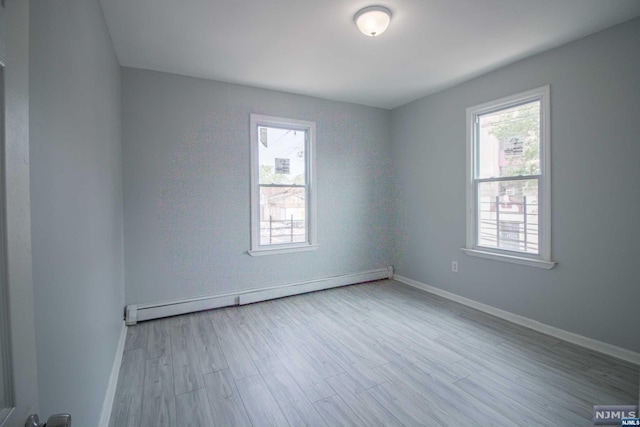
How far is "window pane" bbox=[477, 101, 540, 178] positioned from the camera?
299 cm

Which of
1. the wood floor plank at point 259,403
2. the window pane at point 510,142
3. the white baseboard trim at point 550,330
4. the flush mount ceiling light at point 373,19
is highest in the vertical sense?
the flush mount ceiling light at point 373,19

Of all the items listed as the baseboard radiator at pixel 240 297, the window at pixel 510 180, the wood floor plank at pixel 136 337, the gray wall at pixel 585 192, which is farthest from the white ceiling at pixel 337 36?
the wood floor plank at pixel 136 337

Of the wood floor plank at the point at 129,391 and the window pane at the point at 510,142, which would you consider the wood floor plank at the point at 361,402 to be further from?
the window pane at the point at 510,142

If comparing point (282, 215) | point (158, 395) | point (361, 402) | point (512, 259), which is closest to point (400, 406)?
point (361, 402)

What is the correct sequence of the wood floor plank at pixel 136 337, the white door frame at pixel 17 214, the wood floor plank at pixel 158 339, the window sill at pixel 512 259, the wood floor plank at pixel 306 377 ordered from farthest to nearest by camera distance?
the window sill at pixel 512 259 < the wood floor plank at pixel 136 337 < the wood floor plank at pixel 158 339 < the wood floor plank at pixel 306 377 < the white door frame at pixel 17 214

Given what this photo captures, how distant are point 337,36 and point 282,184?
1929 mm

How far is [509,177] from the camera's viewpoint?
317 centimetres

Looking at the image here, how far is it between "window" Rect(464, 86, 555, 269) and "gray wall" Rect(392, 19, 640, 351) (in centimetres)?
9

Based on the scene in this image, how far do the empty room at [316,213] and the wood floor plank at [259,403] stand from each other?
0.02 m

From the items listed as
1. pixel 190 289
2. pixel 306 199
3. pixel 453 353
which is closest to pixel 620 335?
pixel 453 353

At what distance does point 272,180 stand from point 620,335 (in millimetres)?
3707

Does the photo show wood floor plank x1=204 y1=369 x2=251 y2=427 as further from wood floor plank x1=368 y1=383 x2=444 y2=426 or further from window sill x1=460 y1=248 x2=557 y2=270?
window sill x1=460 y1=248 x2=557 y2=270

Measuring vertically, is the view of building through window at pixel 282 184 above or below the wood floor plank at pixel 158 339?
above

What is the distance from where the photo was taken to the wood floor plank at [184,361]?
2127mm
